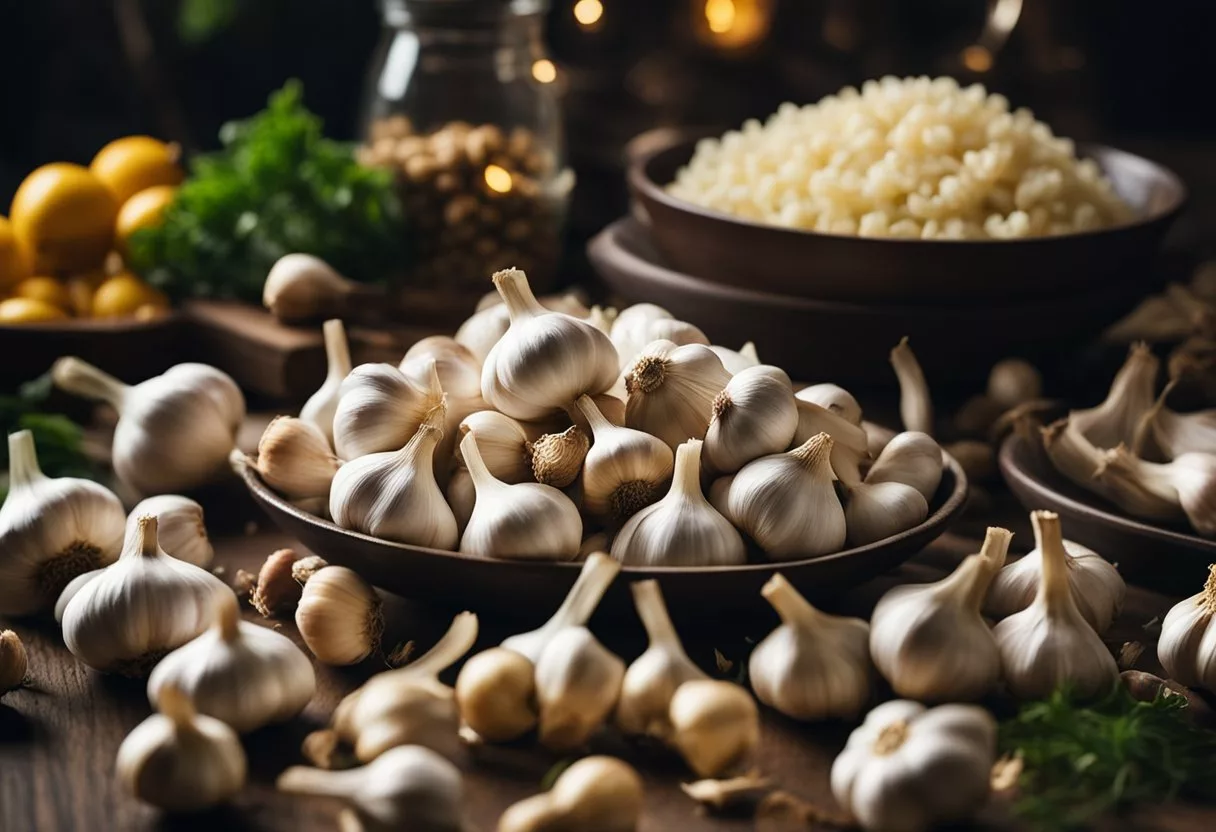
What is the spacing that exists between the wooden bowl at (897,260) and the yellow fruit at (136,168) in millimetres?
714

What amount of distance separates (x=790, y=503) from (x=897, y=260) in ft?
1.78

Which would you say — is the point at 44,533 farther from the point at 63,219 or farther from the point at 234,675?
the point at 63,219

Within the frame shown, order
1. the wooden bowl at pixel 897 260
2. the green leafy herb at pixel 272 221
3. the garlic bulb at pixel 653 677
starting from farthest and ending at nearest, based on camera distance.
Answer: the green leafy herb at pixel 272 221, the wooden bowl at pixel 897 260, the garlic bulb at pixel 653 677

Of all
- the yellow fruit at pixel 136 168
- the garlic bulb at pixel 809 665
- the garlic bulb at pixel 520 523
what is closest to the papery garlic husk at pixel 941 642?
the garlic bulb at pixel 809 665

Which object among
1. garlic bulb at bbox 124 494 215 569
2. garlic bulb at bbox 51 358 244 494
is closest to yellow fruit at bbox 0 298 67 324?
garlic bulb at bbox 51 358 244 494

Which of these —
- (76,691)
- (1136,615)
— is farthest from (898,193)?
(76,691)

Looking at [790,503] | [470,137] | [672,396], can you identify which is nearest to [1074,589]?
[790,503]

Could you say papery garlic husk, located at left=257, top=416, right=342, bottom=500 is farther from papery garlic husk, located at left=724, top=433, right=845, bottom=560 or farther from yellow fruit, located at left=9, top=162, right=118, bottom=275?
yellow fruit, located at left=9, top=162, right=118, bottom=275

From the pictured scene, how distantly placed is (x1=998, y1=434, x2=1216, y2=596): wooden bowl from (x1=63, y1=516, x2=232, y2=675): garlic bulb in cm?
71

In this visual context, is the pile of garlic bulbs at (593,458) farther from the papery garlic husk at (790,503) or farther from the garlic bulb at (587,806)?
the garlic bulb at (587,806)

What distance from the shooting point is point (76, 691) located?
1056 millimetres

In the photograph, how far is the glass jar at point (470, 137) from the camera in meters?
1.88

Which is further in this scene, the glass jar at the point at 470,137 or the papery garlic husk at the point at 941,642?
the glass jar at the point at 470,137

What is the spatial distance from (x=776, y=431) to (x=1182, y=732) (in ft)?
1.16
